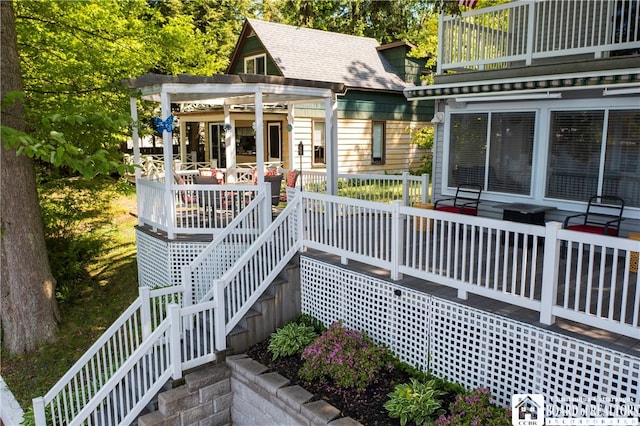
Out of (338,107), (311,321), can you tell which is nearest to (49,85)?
(311,321)

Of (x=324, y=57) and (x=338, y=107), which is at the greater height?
(x=324, y=57)

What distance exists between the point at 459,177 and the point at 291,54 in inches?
384

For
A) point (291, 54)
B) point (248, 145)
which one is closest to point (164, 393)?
point (291, 54)

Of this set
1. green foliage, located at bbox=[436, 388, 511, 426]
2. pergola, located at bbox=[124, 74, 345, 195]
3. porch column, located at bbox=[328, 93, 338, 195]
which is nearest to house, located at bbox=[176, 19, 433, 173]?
porch column, located at bbox=[328, 93, 338, 195]

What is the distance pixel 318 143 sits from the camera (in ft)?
54.1

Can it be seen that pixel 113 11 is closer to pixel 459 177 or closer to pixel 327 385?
pixel 459 177

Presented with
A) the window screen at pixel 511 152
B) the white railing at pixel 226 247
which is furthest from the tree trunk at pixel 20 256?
the window screen at pixel 511 152

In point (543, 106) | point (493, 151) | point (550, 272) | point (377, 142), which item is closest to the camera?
point (550, 272)

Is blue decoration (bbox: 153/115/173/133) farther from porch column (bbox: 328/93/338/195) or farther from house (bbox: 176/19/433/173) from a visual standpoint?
house (bbox: 176/19/433/173)

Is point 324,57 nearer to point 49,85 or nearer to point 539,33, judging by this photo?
point 49,85

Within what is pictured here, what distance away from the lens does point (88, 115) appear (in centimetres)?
713

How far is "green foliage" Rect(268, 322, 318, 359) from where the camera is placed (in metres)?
6.32

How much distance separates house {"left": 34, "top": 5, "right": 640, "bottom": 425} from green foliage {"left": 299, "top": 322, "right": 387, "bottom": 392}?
33cm

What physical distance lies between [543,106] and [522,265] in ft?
12.2
